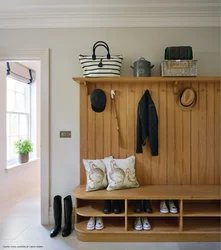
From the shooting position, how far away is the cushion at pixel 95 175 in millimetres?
2428

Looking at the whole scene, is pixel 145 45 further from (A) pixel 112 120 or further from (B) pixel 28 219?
(B) pixel 28 219

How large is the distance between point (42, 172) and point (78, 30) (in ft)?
6.08

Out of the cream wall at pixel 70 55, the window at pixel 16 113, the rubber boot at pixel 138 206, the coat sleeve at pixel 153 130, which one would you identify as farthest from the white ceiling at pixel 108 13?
the rubber boot at pixel 138 206

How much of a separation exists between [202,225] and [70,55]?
100 inches

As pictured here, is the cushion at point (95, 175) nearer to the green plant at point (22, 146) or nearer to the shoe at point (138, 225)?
the shoe at point (138, 225)

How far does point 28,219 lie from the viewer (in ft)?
9.39

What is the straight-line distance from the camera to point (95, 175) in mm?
2445

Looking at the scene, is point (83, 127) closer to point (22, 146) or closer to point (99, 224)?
point (99, 224)

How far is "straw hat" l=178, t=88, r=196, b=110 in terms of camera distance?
8.38 feet

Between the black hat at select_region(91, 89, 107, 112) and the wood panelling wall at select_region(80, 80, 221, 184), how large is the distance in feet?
0.28

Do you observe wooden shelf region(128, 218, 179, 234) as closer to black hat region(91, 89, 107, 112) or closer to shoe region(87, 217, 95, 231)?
shoe region(87, 217, 95, 231)

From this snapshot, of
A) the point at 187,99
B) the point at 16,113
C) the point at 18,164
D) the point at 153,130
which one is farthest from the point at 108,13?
the point at 18,164

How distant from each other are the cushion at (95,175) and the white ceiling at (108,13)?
1725mm

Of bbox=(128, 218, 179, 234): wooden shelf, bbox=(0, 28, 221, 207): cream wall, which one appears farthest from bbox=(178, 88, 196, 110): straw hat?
bbox=(128, 218, 179, 234): wooden shelf
